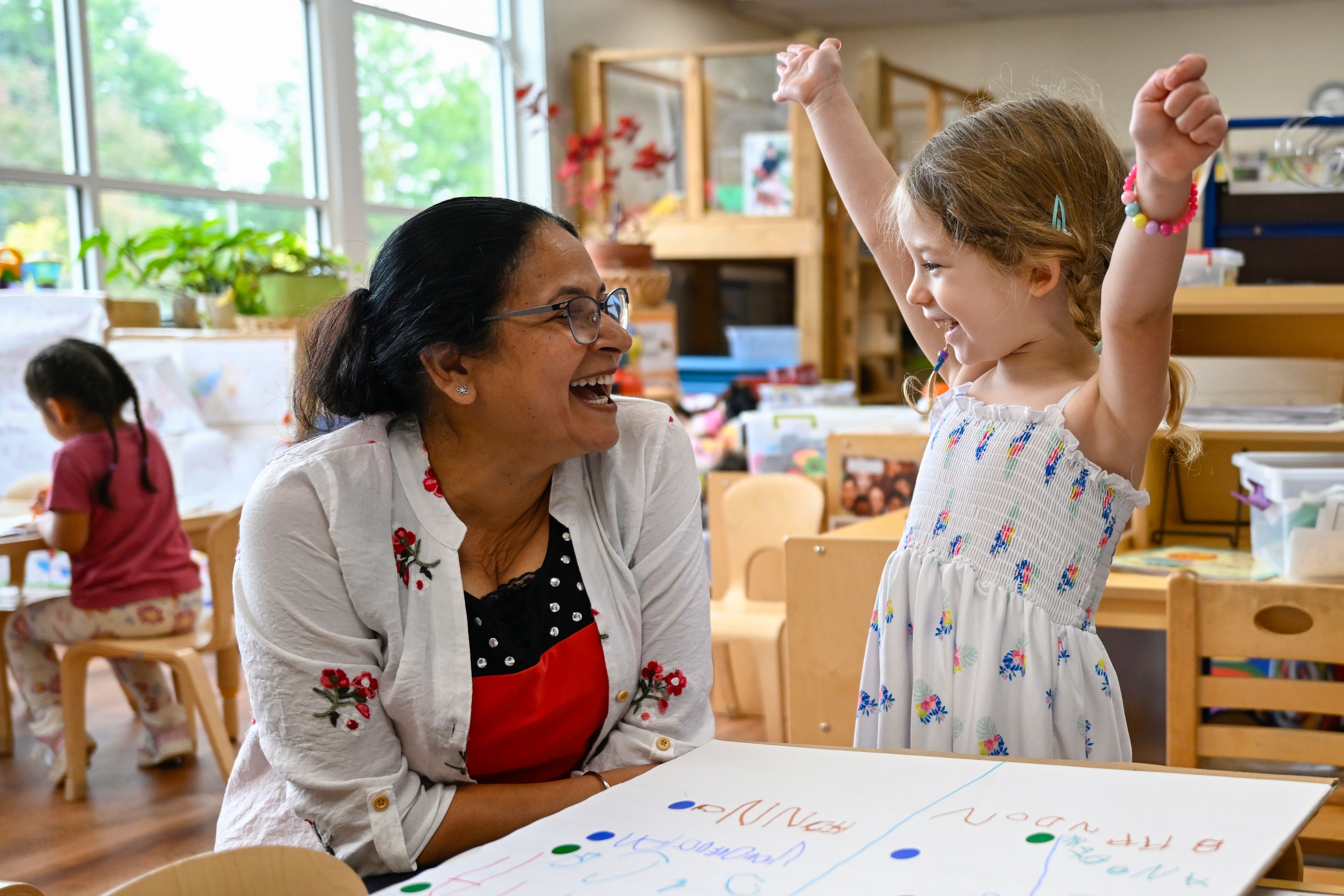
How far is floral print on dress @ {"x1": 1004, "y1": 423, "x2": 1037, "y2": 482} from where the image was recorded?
1.31 metres

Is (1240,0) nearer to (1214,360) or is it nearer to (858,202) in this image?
(1214,360)

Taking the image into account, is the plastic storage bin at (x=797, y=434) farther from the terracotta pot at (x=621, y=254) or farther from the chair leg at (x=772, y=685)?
the terracotta pot at (x=621, y=254)

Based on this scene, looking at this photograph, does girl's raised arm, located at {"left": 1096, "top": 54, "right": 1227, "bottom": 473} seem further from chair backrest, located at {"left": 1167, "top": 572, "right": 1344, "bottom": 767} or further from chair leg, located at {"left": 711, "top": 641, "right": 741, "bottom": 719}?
chair leg, located at {"left": 711, "top": 641, "right": 741, "bottom": 719}

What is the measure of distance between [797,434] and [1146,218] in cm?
252

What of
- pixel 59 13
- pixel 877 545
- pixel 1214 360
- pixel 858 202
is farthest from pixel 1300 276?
pixel 59 13

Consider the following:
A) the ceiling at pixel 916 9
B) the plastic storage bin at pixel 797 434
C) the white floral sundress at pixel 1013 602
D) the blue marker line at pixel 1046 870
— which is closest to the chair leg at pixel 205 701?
the plastic storage bin at pixel 797 434

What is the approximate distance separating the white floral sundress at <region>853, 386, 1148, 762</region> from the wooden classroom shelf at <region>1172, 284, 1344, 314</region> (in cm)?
110

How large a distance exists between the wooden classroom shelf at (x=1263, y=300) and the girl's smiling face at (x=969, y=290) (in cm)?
114

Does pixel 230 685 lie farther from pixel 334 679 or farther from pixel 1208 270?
pixel 1208 270

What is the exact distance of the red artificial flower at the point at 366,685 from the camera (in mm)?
1131

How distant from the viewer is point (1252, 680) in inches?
64.4

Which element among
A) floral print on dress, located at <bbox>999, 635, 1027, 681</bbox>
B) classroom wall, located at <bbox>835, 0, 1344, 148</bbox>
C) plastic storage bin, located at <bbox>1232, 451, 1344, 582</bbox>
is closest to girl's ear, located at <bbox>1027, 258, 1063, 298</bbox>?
floral print on dress, located at <bbox>999, 635, 1027, 681</bbox>

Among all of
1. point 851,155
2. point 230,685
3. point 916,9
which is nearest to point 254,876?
point 851,155

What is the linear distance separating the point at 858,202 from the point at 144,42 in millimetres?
4200
